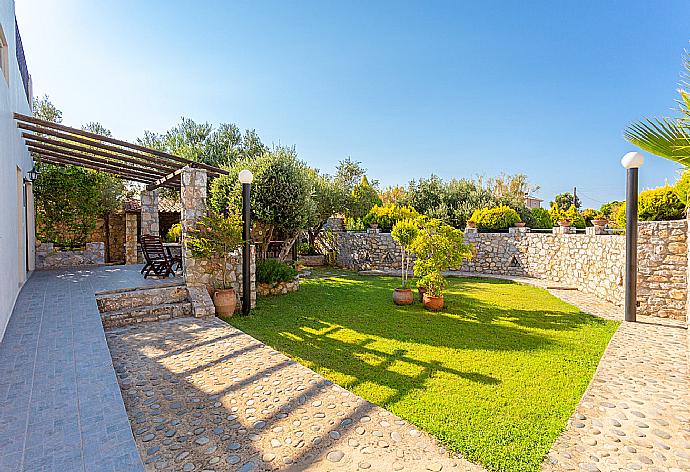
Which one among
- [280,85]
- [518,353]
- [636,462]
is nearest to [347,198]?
[280,85]

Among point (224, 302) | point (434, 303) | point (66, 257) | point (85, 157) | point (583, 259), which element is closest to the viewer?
point (224, 302)

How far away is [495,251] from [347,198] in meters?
8.04

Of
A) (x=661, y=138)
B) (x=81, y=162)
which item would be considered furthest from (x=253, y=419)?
(x=81, y=162)

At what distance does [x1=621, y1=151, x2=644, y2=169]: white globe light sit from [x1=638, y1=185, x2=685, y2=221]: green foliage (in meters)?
1.75

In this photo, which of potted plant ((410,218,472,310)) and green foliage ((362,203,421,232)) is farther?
green foliage ((362,203,421,232))

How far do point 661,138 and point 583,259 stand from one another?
8.56 m

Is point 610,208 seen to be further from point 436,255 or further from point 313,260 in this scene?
point 436,255

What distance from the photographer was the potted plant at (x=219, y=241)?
797 cm

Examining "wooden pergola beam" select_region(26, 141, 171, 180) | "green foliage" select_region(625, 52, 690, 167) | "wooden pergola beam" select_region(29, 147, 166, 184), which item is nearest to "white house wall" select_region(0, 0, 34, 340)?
"wooden pergola beam" select_region(26, 141, 171, 180)

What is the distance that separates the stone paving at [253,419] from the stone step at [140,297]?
1938 mm

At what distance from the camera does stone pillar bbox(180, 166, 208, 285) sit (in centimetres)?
823

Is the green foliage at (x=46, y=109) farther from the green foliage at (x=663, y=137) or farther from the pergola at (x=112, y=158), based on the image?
the green foliage at (x=663, y=137)

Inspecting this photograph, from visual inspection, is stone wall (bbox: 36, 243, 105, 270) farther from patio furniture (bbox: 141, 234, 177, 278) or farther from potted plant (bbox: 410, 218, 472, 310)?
potted plant (bbox: 410, 218, 472, 310)

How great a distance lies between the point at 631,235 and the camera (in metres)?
7.86
